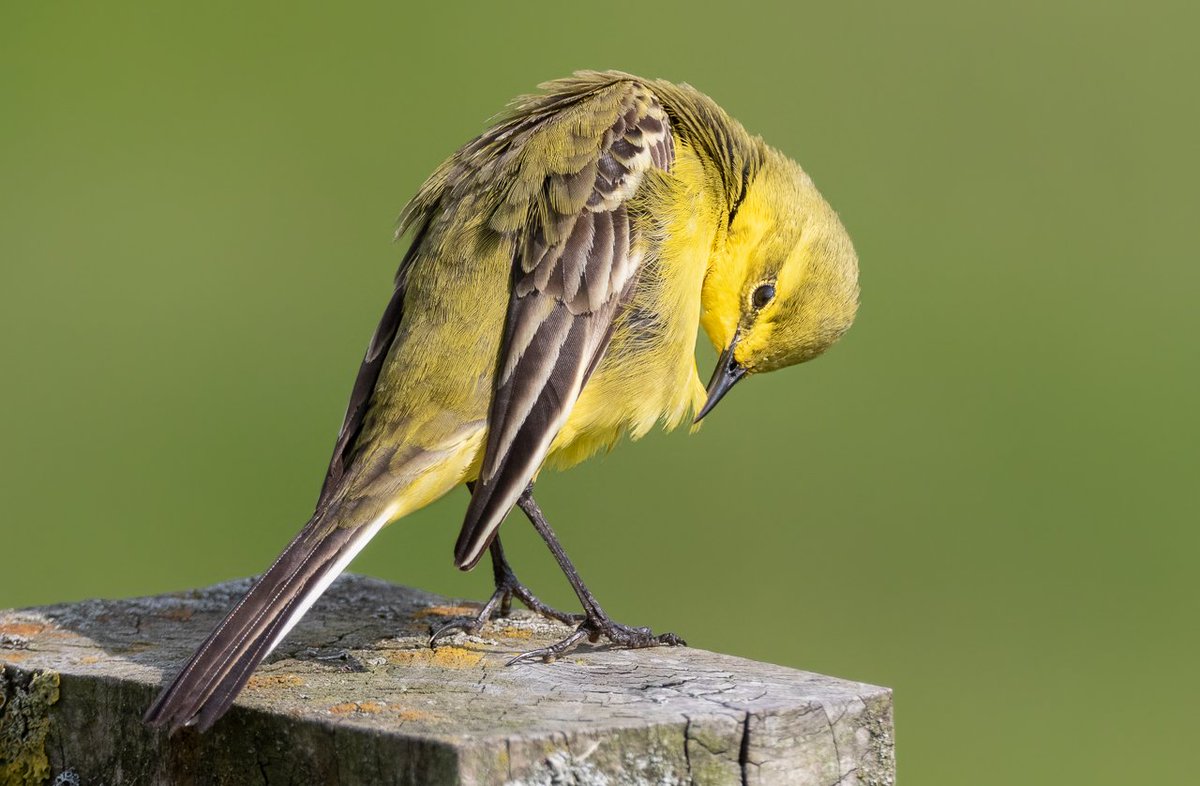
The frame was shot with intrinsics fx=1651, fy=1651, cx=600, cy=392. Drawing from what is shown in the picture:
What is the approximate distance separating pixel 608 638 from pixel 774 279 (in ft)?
5.19

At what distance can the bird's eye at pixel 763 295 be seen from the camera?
6016 mm

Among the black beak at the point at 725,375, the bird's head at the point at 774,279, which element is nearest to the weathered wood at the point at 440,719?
the black beak at the point at 725,375

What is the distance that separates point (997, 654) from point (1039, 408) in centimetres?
230

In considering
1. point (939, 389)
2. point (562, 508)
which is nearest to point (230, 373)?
point (562, 508)

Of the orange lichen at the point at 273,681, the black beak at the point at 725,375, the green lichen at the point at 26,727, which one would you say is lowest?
the green lichen at the point at 26,727

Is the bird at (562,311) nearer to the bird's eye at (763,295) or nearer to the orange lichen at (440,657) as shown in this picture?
the bird's eye at (763,295)

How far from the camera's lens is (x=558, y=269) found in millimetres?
5180

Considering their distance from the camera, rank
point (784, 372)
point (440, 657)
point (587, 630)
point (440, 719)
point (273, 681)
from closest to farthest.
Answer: point (440, 719) < point (273, 681) < point (440, 657) < point (587, 630) < point (784, 372)

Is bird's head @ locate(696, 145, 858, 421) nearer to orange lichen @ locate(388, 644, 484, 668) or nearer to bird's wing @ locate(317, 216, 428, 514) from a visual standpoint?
bird's wing @ locate(317, 216, 428, 514)

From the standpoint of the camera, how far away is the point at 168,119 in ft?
44.5

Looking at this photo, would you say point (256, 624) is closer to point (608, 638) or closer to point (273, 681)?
point (273, 681)

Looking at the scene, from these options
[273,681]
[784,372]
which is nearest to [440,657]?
[273,681]

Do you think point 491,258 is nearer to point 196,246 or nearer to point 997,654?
point 997,654

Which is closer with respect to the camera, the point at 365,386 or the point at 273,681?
the point at 273,681
